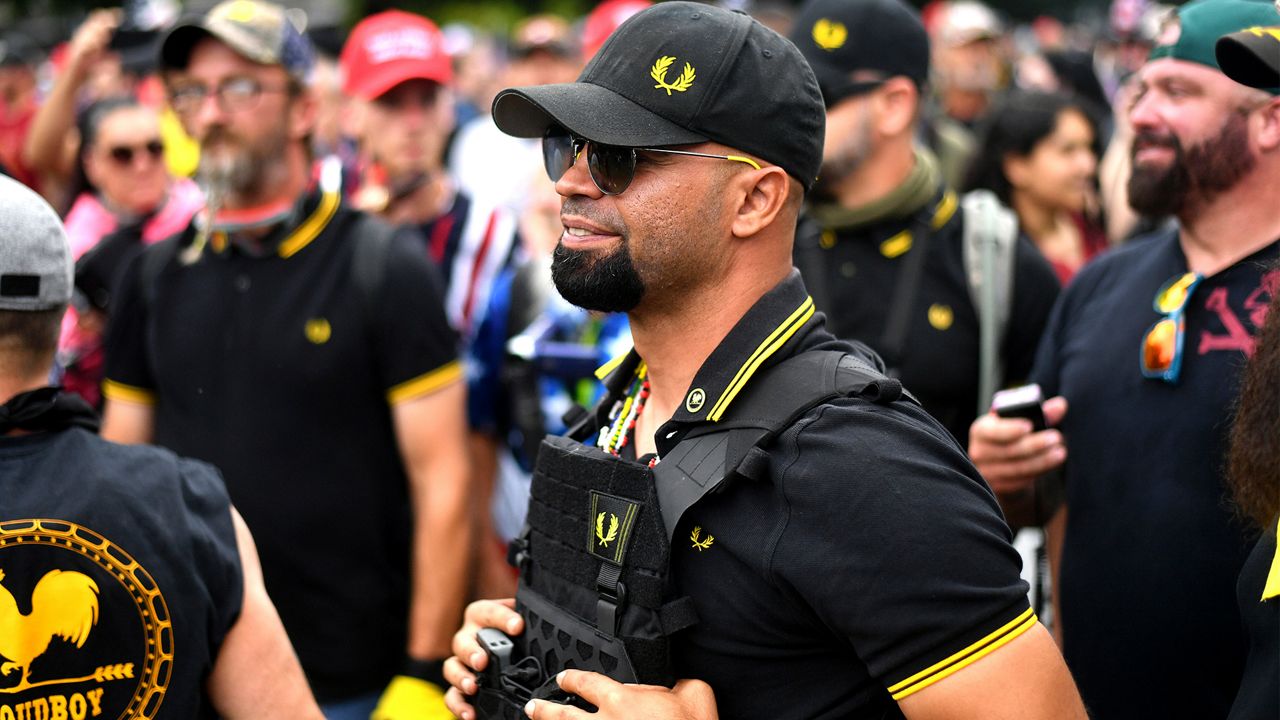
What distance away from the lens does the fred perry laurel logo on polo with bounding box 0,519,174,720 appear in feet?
8.14

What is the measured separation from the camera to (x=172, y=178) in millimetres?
7129

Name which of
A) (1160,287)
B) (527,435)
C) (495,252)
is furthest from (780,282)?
(495,252)

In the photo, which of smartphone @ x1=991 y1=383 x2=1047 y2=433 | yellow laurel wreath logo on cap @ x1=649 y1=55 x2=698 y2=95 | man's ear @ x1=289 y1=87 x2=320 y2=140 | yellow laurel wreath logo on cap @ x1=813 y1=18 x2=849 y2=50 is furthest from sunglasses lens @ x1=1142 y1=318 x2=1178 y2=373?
man's ear @ x1=289 y1=87 x2=320 y2=140

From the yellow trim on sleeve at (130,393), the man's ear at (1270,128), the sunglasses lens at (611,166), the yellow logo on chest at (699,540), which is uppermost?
the sunglasses lens at (611,166)

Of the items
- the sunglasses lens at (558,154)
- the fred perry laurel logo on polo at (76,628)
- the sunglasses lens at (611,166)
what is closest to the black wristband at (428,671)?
the fred perry laurel logo on polo at (76,628)

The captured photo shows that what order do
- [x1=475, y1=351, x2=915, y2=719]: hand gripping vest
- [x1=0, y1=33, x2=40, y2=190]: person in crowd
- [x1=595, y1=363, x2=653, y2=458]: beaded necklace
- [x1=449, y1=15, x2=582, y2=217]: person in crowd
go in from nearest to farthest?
[x1=475, y1=351, x2=915, y2=719]: hand gripping vest
[x1=595, y1=363, x2=653, y2=458]: beaded necklace
[x1=449, y1=15, x2=582, y2=217]: person in crowd
[x1=0, y1=33, x2=40, y2=190]: person in crowd

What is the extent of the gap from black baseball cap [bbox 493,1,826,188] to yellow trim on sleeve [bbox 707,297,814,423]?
0.27 meters

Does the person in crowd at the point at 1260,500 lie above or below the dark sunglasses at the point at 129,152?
above

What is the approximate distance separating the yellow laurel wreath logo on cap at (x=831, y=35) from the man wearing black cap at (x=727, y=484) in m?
2.01

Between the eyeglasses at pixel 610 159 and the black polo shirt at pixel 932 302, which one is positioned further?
the black polo shirt at pixel 932 302

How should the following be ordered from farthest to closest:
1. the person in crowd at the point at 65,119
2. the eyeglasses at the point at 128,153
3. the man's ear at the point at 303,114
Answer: the person in crowd at the point at 65,119 → the eyeglasses at the point at 128,153 → the man's ear at the point at 303,114

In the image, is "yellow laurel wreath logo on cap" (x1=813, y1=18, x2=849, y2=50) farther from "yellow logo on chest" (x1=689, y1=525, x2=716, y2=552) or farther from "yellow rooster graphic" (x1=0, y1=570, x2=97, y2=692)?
"yellow rooster graphic" (x1=0, y1=570, x2=97, y2=692)

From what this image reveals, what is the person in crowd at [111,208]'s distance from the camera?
555 cm

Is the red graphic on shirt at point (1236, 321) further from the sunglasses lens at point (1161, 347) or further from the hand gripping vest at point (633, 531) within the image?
the hand gripping vest at point (633, 531)
